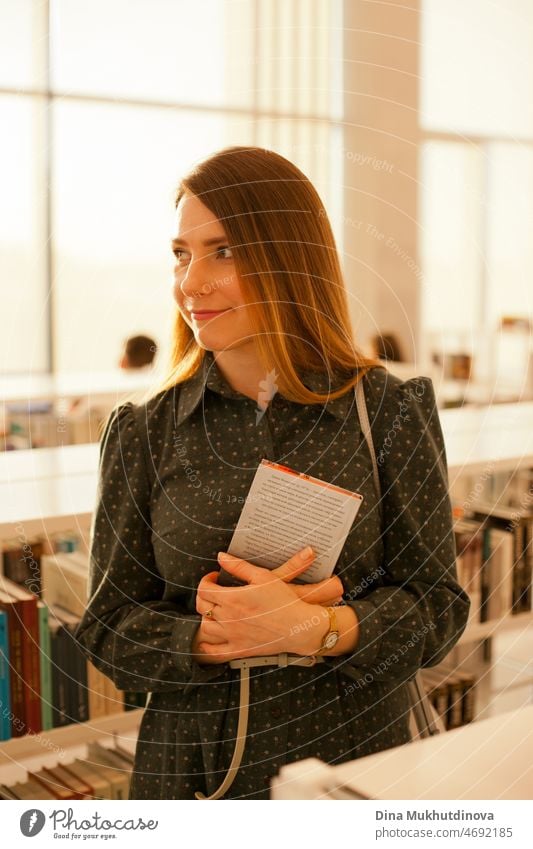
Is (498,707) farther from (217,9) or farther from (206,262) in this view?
(217,9)

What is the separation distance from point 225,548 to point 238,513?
50mm

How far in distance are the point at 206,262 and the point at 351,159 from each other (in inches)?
217

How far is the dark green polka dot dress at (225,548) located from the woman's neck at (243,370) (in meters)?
0.02

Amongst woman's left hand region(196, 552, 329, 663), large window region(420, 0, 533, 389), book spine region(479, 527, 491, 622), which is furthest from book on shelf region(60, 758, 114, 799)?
large window region(420, 0, 533, 389)

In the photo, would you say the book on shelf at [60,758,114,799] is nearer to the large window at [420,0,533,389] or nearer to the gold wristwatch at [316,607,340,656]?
the gold wristwatch at [316,607,340,656]

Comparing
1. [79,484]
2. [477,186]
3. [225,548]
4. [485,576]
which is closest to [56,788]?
[79,484]

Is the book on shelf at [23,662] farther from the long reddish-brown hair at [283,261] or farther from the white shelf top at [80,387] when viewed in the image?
the white shelf top at [80,387]

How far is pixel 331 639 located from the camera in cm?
119

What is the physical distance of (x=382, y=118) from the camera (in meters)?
6.31

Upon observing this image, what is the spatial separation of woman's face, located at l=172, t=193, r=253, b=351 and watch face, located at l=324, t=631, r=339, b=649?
379mm

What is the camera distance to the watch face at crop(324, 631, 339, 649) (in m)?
1.19

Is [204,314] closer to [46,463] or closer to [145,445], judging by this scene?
[145,445]

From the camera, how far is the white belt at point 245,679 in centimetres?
123

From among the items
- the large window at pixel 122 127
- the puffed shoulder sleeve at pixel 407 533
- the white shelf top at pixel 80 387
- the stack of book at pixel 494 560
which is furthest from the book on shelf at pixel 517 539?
the large window at pixel 122 127
